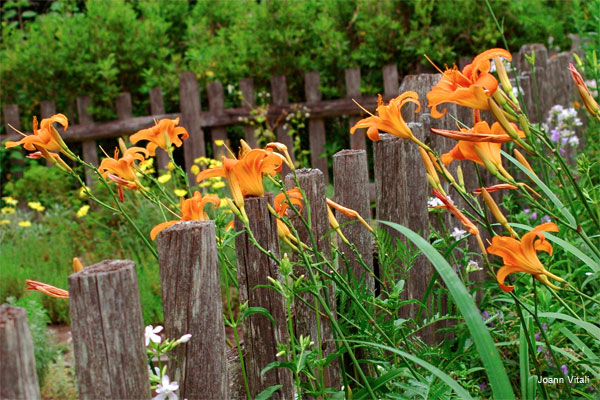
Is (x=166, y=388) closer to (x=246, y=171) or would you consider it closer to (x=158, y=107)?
(x=246, y=171)

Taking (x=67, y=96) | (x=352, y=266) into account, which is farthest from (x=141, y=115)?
(x=352, y=266)

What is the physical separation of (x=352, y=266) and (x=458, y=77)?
84 cm

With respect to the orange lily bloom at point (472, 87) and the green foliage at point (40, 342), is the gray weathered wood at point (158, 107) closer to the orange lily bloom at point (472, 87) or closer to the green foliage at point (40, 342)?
the green foliage at point (40, 342)

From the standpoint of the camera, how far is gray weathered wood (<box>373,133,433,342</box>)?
6.59 ft

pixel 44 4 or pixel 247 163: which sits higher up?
pixel 44 4

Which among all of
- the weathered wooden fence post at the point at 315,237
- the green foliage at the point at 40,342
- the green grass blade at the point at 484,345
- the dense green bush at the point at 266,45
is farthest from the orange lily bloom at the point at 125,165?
the dense green bush at the point at 266,45

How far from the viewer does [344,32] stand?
19.5 feet

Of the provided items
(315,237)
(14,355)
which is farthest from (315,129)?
(14,355)

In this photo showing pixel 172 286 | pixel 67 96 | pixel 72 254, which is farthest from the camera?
pixel 67 96

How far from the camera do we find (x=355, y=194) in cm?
197

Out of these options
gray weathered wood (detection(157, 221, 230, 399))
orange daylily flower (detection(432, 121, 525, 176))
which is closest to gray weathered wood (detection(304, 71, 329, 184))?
orange daylily flower (detection(432, 121, 525, 176))

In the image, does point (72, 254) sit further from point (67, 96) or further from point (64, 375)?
point (67, 96)

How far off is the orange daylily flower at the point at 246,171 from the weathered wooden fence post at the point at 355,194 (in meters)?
0.52

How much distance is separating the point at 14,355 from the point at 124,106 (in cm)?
527
